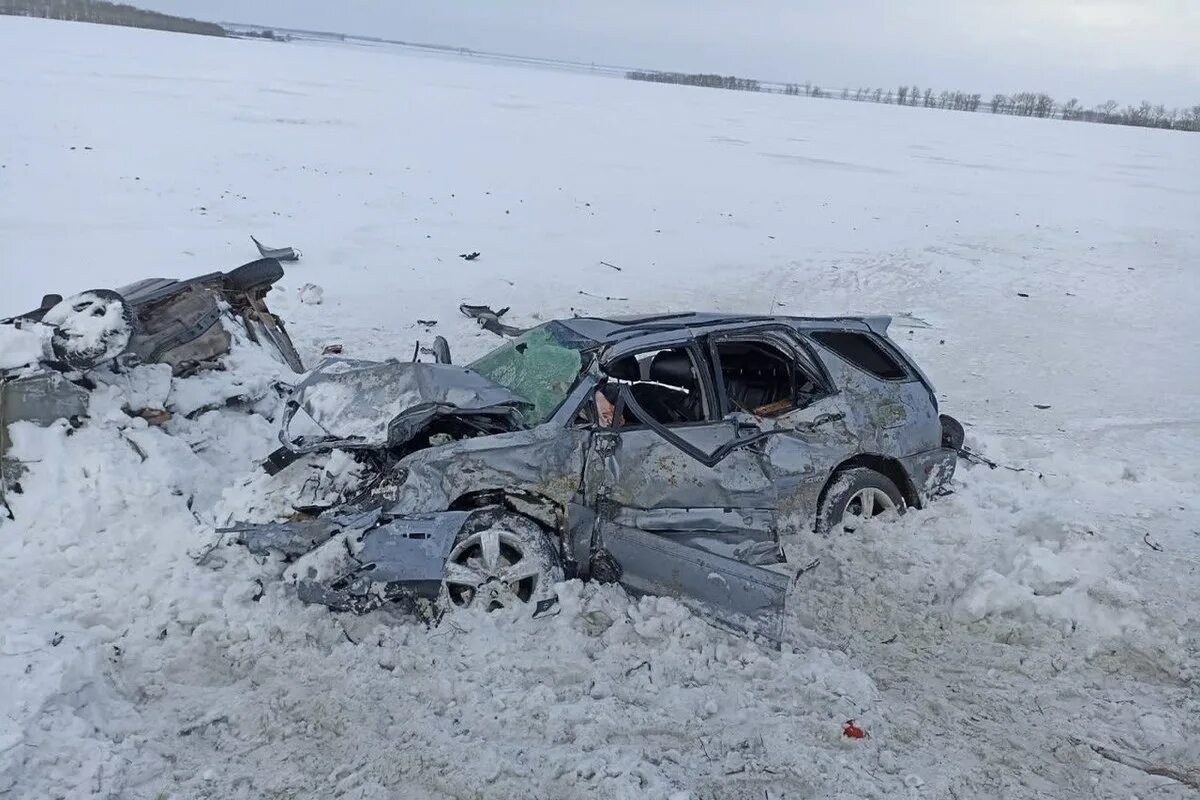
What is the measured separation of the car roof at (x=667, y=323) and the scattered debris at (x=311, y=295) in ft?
20.5

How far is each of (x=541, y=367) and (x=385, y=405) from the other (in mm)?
991

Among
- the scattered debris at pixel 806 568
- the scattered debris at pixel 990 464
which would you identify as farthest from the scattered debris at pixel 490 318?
the scattered debris at pixel 806 568

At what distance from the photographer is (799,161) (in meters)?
27.7

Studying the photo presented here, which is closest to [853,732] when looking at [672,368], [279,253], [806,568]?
[806,568]

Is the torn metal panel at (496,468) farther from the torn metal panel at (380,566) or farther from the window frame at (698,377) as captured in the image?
the window frame at (698,377)

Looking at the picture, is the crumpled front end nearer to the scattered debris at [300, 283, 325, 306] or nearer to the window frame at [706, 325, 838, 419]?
the window frame at [706, 325, 838, 419]

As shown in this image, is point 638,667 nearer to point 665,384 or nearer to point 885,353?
point 665,384

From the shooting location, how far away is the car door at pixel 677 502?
4.77 m

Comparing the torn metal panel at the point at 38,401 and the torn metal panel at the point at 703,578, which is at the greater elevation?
the torn metal panel at the point at 38,401

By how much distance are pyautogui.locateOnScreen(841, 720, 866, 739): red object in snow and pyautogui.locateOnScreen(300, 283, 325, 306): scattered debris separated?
29.5 ft

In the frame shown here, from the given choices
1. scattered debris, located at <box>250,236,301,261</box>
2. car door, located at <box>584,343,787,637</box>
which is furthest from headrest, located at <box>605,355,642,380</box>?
scattered debris, located at <box>250,236,301,261</box>

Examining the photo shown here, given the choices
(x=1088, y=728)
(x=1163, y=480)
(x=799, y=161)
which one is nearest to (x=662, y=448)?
(x=1088, y=728)

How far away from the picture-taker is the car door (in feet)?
15.7

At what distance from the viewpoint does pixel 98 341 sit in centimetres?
555
